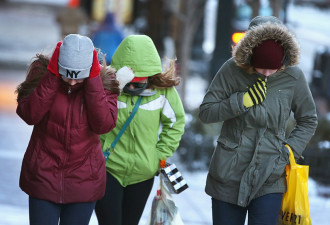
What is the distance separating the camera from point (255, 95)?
13.1ft

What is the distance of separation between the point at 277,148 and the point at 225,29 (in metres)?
8.16

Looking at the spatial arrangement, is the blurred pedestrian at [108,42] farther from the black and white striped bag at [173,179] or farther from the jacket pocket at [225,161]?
the jacket pocket at [225,161]

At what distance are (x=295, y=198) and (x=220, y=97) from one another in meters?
0.78

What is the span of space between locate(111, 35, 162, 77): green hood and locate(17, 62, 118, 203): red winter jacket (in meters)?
0.71

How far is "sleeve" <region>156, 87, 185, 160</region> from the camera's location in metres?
4.64

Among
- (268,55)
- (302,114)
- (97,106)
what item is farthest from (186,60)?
(97,106)

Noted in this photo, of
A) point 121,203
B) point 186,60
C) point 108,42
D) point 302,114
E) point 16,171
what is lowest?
point 16,171

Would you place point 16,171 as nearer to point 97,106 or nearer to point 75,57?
point 97,106

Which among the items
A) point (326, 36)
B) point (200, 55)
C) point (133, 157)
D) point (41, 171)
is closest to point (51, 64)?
point (41, 171)

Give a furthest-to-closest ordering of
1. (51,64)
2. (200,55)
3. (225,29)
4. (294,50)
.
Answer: (200,55), (225,29), (294,50), (51,64)

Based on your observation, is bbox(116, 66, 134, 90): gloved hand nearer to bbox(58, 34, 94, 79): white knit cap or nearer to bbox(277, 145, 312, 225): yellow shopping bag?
bbox(58, 34, 94, 79): white knit cap

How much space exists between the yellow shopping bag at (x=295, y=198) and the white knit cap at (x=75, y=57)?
4.57 feet

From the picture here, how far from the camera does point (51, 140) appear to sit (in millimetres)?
3793

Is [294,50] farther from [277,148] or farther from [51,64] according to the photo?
[51,64]
